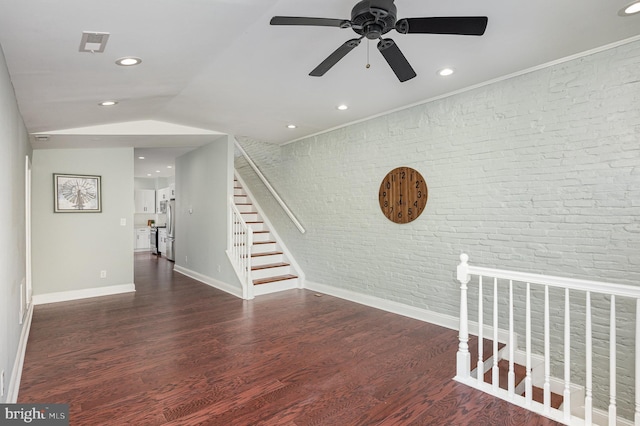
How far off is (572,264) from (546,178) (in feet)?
2.48

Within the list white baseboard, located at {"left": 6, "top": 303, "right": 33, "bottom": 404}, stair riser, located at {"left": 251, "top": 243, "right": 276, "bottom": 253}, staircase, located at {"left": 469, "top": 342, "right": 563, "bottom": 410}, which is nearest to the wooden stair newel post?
staircase, located at {"left": 469, "top": 342, "right": 563, "bottom": 410}

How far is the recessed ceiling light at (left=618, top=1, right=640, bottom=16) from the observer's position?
2164 mm

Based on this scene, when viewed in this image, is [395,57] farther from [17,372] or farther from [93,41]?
[17,372]

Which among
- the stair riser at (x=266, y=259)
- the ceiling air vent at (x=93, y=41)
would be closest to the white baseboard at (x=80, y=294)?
the stair riser at (x=266, y=259)

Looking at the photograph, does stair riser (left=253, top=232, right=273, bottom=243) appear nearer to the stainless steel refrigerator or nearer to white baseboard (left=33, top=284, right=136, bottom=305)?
white baseboard (left=33, top=284, right=136, bottom=305)

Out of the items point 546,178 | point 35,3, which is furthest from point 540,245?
point 35,3

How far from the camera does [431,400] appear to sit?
8.07ft

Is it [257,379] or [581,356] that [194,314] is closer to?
[257,379]

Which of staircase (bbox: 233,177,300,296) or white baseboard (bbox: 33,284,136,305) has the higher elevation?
staircase (bbox: 233,177,300,296)

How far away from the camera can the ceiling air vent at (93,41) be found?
1948 millimetres

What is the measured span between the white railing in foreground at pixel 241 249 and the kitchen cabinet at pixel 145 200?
7741 mm

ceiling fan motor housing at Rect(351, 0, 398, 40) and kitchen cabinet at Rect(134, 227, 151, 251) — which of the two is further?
kitchen cabinet at Rect(134, 227, 151, 251)

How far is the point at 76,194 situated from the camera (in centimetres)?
521

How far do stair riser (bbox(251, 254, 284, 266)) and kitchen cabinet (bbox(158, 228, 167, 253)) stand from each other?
207 inches
